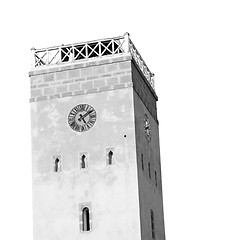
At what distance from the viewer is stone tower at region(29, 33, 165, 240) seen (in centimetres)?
4662

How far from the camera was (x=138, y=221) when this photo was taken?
46.0 metres

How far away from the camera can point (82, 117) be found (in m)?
48.1

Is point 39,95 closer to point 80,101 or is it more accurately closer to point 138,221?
point 80,101

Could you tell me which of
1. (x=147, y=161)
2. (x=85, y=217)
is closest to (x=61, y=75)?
(x=147, y=161)

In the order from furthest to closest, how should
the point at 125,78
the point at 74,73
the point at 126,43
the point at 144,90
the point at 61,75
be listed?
1. the point at 144,90
2. the point at 61,75
3. the point at 74,73
4. the point at 126,43
5. the point at 125,78

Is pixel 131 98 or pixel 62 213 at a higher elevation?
pixel 131 98

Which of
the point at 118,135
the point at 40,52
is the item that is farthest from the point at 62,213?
the point at 40,52

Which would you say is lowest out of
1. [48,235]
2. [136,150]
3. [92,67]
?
[48,235]

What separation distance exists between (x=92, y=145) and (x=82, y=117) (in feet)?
4.44

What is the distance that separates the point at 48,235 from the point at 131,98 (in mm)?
6799

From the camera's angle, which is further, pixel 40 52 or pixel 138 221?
pixel 40 52

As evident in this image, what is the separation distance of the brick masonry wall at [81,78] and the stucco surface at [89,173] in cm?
32

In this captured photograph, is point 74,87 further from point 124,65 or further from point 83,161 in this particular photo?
point 83,161

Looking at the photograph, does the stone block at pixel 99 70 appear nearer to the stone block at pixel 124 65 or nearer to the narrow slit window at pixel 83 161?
the stone block at pixel 124 65
